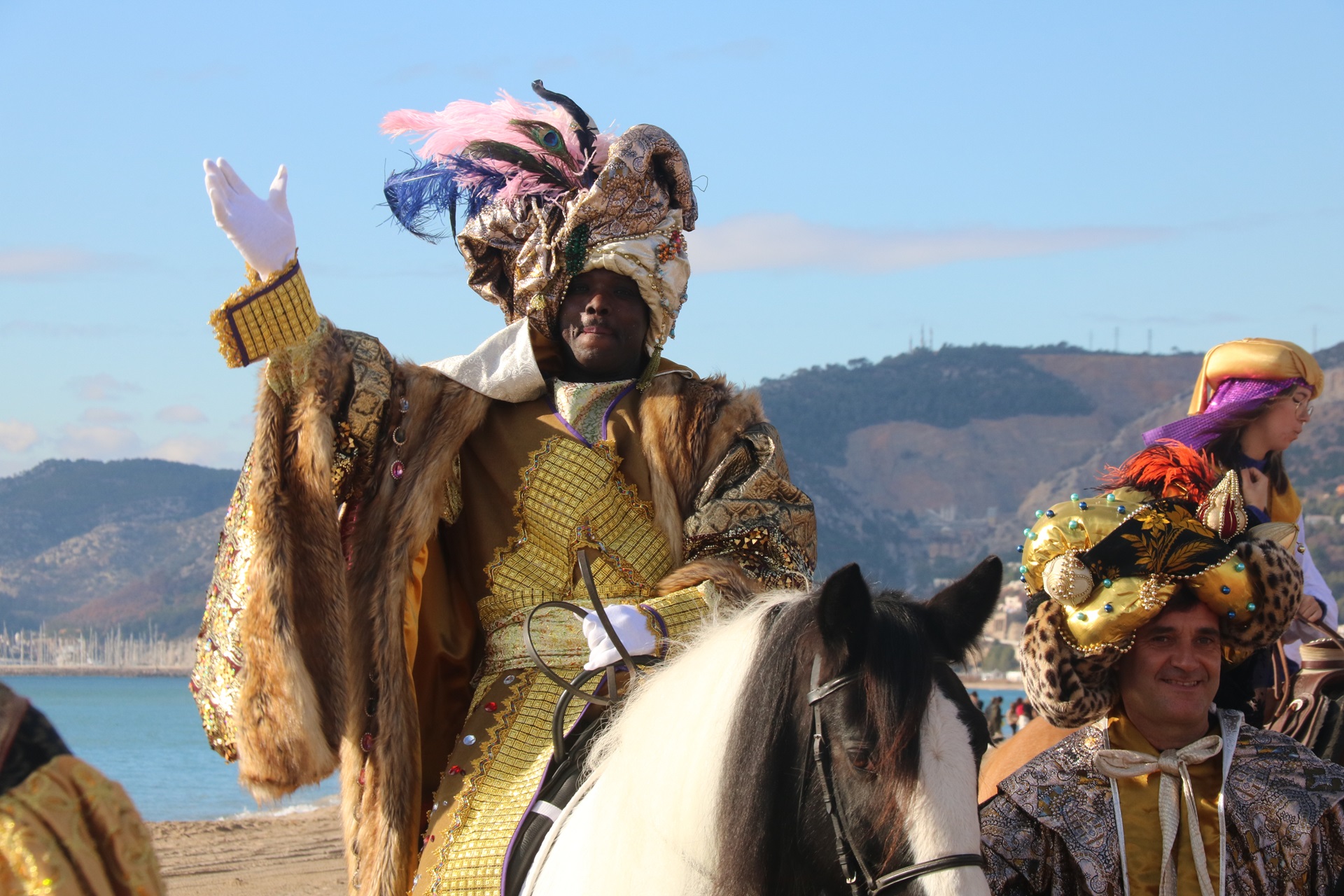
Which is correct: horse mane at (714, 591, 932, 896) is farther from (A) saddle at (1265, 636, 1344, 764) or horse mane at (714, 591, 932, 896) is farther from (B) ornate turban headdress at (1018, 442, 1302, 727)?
(A) saddle at (1265, 636, 1344, 764)

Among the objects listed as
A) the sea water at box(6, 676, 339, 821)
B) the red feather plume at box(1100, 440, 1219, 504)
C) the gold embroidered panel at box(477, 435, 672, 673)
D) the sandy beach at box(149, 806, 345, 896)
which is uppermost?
the red feather plume at box(1100, 440, 1219, 504)

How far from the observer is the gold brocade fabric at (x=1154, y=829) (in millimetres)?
3670

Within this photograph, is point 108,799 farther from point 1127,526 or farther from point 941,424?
point 941,424

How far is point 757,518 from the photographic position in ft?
13.8

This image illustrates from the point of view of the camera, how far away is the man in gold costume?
388 cm

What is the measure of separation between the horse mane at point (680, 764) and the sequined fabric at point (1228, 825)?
990mm

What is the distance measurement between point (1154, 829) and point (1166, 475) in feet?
3.48

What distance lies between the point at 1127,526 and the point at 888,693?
1238 mm

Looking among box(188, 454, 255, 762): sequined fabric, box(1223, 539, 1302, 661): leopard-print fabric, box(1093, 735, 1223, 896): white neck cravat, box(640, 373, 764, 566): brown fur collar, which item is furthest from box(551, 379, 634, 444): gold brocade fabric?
box(1223, 539, 1302, 661): leopard-print fabric

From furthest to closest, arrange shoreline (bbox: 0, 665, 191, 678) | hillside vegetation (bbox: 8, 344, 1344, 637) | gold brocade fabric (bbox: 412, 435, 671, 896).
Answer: hillside vegetation (bbox: 8, 344, 1344, 637) < shoreline (bbox: 0, 665, 191, 678) < gold brocade fabric (bbox: 412, 435, 671, 896)

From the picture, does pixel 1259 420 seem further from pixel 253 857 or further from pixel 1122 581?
pixel 253 857

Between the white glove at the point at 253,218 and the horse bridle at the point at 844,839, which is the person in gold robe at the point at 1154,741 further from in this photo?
the white glove at the point at 253,218

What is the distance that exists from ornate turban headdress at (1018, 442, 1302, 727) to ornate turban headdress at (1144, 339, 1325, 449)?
122cm

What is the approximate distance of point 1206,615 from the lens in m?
3.79
